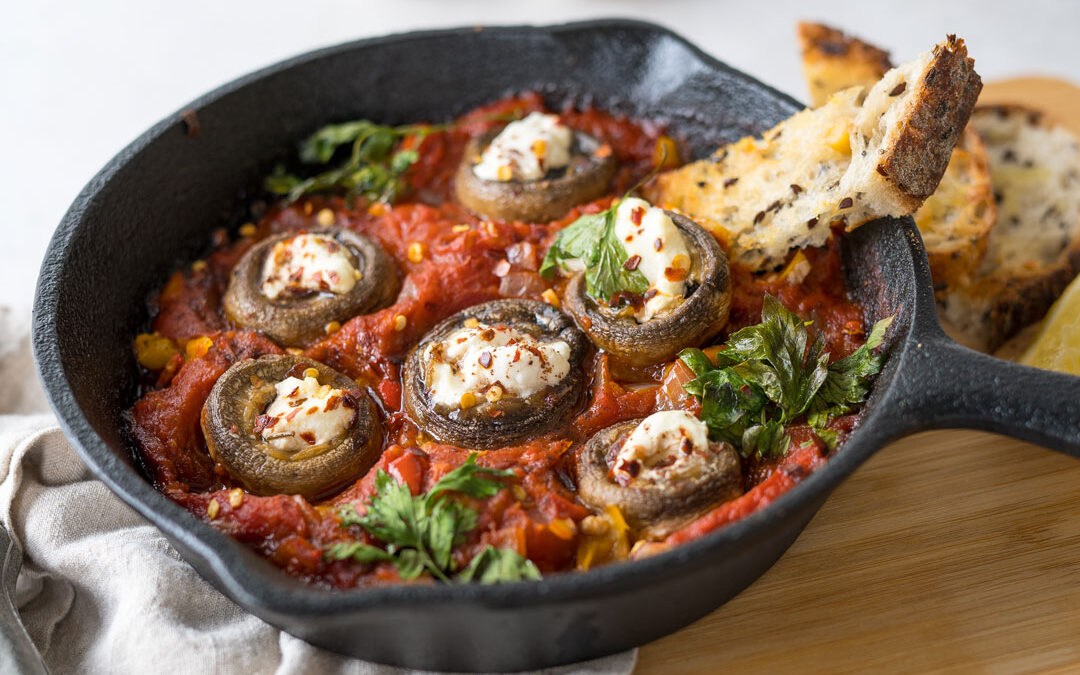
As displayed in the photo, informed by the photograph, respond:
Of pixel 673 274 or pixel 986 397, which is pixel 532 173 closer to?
pixel 673 274

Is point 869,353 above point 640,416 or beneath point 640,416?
above

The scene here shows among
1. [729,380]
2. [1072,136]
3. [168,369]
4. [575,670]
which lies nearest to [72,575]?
[168,369]

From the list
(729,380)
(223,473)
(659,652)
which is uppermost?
(729,380)

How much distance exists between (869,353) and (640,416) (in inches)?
29.7

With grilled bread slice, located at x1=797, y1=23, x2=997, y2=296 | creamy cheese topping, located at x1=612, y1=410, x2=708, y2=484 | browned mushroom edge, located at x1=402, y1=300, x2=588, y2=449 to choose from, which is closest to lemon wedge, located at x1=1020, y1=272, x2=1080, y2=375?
grilled bread slice, located at x1=797, y1=23, x2=997, y2=296

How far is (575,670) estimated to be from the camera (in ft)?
9.53

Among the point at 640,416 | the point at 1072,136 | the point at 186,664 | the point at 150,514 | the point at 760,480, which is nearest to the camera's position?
the point at 150,514

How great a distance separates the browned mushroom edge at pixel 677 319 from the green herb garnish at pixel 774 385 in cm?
12

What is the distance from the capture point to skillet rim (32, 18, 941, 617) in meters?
2.41

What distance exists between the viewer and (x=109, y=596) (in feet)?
10.1

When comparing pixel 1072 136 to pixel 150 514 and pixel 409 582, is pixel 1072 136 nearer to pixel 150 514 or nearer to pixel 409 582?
pixel 409 582

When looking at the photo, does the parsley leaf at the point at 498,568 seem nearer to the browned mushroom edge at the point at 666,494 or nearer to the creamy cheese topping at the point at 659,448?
the browned mushroom edge at the point at 666,494

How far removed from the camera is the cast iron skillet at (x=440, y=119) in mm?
2502

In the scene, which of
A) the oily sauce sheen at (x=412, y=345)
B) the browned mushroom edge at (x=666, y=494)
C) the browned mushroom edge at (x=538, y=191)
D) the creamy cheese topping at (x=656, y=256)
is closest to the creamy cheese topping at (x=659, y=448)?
the browned mushroom edge at (x=666, y=494)
